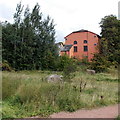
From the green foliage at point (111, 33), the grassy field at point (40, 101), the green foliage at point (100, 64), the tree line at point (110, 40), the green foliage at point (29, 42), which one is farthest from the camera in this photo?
the green foliage at point (111, 33)

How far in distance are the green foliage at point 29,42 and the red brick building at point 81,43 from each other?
45.9 ft

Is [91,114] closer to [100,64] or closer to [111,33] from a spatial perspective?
[100,64]

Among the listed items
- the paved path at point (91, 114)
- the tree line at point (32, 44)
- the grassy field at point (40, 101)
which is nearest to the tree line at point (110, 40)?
the tree line at point (32, 44)

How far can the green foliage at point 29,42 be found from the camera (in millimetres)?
19625

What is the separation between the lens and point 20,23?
20844 mm

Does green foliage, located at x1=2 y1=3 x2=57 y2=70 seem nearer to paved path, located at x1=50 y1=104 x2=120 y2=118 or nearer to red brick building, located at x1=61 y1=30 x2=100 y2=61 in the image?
red brick building, located at x1=61 y1=30 x2=100 y2=61

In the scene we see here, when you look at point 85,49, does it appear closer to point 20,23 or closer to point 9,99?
point 20,23

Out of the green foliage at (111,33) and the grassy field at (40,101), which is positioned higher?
the green foliage at (111,33)

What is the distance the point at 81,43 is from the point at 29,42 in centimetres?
1927

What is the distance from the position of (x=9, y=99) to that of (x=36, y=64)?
53.5 feet

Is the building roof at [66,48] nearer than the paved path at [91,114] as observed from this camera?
No

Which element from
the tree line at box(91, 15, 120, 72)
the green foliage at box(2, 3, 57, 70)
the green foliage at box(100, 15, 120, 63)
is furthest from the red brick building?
the green foliage at box(2, 3, 57, 70)

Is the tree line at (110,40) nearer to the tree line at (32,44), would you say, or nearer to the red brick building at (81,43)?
the tree line at (32,44)

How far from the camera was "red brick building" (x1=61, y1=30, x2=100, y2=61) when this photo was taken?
35594mm
